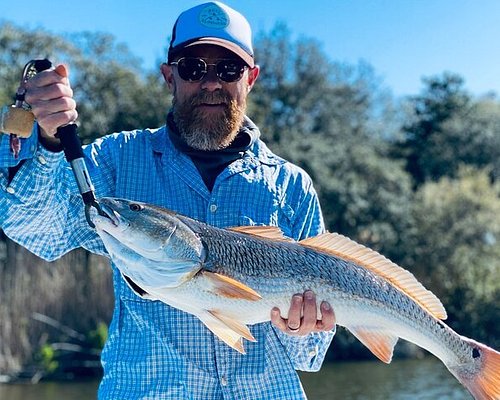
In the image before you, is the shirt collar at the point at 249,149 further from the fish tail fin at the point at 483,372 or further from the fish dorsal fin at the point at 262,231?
the fish tail fin at the point at 483,372

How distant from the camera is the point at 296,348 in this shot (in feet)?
10.3

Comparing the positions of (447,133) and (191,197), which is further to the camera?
(447,133)

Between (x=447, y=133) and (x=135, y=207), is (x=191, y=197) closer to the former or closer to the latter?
(x=135, y=207)

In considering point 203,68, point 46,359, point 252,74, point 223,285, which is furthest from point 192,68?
point 46,359

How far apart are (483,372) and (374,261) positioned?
598 mm

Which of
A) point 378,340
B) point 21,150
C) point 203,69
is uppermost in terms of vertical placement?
point 203,69

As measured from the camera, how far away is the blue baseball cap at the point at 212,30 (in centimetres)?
317

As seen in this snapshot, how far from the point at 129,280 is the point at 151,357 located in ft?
1.28

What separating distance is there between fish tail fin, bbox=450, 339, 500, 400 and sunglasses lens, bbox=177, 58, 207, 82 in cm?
150

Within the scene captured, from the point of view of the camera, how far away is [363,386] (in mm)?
18078

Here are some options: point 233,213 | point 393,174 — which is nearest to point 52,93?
point 233,213

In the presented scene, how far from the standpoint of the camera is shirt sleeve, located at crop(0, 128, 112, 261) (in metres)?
2.62

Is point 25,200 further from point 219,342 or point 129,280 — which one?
point 219,342

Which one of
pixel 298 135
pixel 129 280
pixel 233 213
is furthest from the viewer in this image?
pixel 298 135
